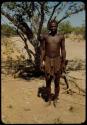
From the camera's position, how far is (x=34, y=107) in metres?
7.48

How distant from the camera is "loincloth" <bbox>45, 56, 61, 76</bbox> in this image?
24.3 ft

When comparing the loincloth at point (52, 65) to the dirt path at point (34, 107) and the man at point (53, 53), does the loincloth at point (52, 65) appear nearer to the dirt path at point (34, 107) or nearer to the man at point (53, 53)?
the man at point (53, 53)

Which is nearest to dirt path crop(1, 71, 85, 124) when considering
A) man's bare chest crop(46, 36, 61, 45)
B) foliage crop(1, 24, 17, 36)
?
man's bare chest crop(46, 36, 61, 45)

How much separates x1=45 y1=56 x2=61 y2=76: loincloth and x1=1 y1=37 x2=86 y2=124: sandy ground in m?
0.74

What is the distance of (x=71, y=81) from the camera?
10.2 metres

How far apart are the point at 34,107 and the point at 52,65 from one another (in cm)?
97

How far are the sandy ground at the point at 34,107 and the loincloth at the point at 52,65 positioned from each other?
0.74m

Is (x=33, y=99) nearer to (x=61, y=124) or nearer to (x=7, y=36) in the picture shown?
(x=61, y=124)

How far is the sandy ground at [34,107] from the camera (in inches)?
261

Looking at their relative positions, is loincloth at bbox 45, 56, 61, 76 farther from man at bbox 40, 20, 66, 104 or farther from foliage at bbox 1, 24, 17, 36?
foliage at bbox 1, 24, 17, 36

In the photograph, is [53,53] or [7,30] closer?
[53,53]

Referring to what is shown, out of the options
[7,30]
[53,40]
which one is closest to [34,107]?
[53,40]

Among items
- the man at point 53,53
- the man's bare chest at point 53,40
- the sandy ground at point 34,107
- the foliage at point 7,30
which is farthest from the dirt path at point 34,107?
the foliage at point 7,30

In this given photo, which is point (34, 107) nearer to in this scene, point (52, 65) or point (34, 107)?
point (34, 107)
